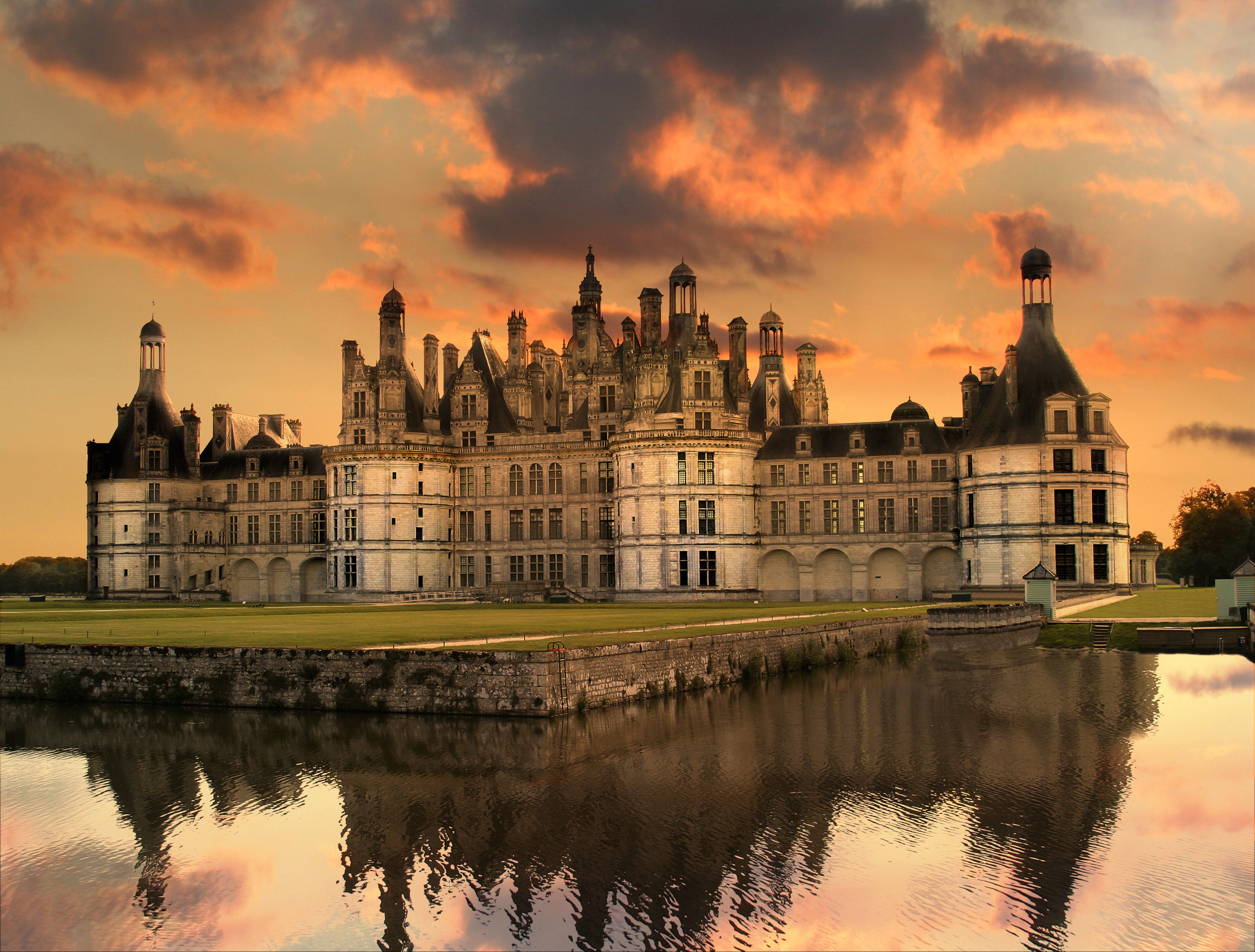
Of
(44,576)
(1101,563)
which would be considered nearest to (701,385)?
(1101,563)

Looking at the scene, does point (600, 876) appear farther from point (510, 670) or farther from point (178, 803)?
point (510, 670)

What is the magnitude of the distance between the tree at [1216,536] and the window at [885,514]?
1607 inches

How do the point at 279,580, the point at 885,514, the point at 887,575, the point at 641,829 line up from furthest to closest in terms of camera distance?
the point at 279,580
the point at 887,575
the point at 885,514
the point at 641,829

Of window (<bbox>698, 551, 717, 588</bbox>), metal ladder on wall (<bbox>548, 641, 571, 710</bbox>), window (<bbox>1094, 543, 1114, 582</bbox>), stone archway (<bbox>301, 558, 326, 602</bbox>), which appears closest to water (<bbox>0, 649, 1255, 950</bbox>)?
metal ladder on wall (<bbox>548, 641, 571, 710</bbox>)

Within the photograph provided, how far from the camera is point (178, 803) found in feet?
81.3

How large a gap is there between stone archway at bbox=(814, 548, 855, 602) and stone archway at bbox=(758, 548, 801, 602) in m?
1.30

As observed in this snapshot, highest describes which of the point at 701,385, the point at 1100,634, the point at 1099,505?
the point at 701,385

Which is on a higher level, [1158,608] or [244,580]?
[244,580]

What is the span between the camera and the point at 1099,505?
220ft

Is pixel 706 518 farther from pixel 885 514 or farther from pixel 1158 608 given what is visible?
pixel 1158 608

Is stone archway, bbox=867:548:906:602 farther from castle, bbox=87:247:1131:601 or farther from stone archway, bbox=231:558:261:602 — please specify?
stone archway, bbox=231:558:261:602

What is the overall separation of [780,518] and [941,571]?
10207 mm

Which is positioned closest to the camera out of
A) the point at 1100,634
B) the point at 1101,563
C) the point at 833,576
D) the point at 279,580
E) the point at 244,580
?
the point at 1100,634

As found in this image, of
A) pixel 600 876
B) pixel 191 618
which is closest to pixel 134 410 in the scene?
pixel 191 618
